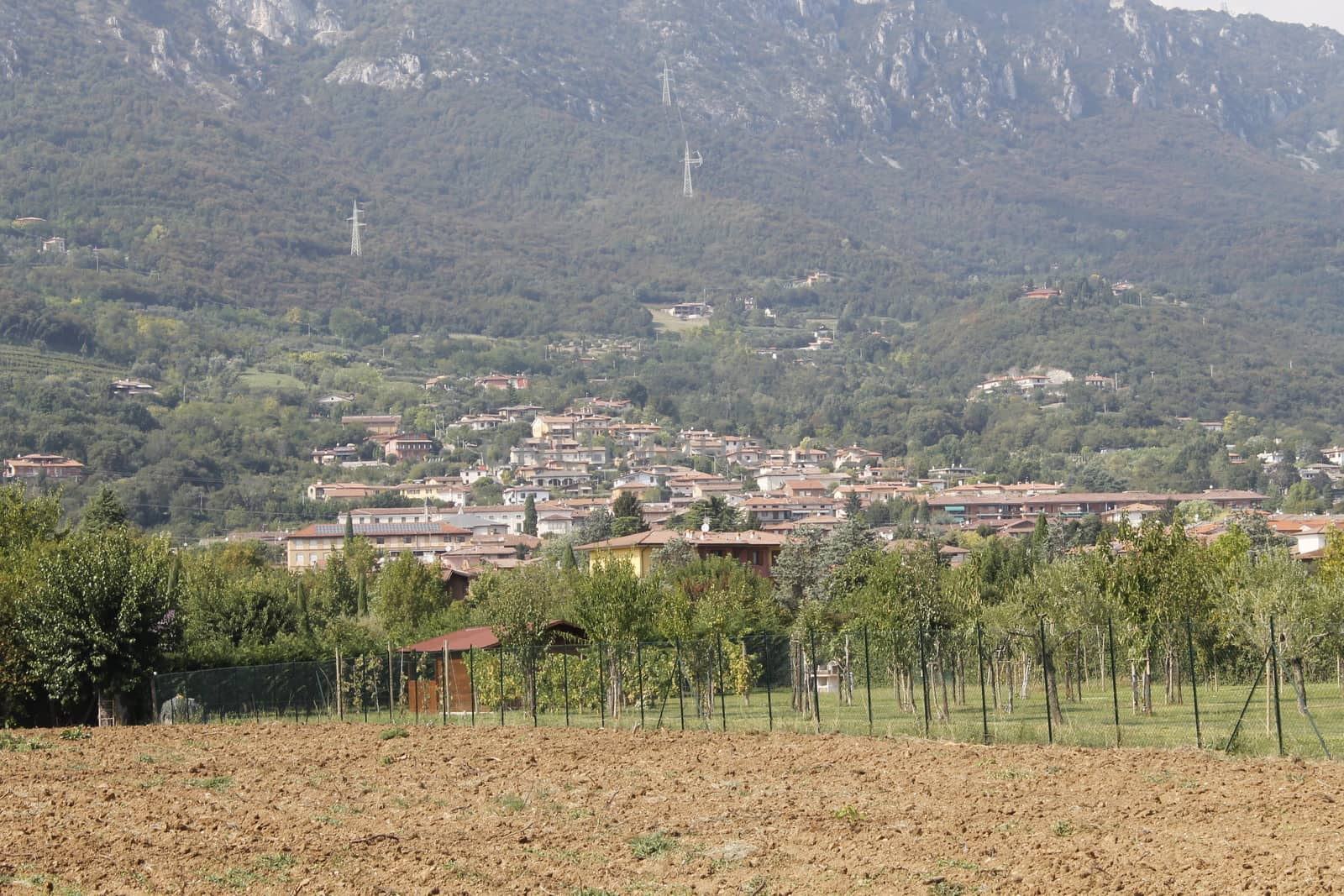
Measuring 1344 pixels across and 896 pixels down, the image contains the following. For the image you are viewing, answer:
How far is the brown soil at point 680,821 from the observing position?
17156 mm

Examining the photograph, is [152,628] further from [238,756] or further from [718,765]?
[718,765]

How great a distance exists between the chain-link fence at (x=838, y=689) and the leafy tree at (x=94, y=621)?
97 cm

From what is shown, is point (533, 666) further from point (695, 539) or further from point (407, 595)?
point (695, 539)

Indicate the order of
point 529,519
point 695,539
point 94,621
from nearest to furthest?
point 94,621 < point 695,539 < point 529,519

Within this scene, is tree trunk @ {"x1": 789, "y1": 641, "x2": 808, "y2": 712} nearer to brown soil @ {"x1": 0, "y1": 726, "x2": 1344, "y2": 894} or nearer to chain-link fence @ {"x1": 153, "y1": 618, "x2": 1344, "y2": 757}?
chain-link fence @ {"x1": 153, "y1": 618, "x2": 1344, "y2": 757}

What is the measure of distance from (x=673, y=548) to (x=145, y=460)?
96539 mm

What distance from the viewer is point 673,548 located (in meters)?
88.4

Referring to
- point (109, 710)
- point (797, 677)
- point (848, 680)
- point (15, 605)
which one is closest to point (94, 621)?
point (15, 605)

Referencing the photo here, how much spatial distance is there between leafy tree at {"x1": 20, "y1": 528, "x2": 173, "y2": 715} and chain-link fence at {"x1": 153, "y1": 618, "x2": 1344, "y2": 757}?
3.18ft

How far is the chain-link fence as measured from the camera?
31344 mm

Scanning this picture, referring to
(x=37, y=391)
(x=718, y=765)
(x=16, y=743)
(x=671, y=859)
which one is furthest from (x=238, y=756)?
(x=37, y=391)

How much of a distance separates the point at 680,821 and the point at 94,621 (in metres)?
20.9

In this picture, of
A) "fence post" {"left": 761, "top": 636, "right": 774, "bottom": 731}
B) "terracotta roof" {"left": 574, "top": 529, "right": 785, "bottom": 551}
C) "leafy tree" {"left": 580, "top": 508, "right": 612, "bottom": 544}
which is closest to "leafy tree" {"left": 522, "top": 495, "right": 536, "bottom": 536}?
"leafy tree" {"left": 580, "top": 508, "right": 612, "bottom": 544}

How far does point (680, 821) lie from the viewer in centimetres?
2072
